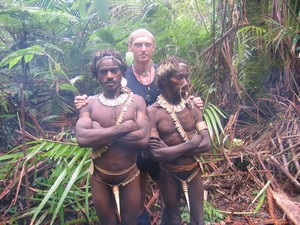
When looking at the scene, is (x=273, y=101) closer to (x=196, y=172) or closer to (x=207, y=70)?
(x=207, y=70)

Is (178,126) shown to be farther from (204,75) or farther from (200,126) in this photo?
(204,75)

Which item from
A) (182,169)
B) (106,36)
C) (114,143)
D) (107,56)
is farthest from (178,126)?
(106,36)

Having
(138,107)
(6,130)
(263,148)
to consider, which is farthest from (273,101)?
(6,130)

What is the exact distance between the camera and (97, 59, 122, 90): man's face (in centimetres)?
210

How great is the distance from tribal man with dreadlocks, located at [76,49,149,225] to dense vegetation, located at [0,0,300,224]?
1.10m

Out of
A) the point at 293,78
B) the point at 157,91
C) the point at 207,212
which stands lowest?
the point at 207,212

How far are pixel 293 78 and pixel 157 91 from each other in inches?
87.3

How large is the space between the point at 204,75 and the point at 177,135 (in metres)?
2.05

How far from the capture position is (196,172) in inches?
88.9

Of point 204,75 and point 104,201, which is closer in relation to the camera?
point 104,201

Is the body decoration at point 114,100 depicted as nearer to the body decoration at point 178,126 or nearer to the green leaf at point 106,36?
the body decoration at point 178,126

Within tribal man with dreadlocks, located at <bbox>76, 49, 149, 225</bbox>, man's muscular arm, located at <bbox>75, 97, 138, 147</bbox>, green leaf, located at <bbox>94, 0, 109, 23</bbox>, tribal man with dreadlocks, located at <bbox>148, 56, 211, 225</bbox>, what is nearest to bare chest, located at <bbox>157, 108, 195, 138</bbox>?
tribal man with dreadlocks, located at <bbox>148, 56, 211, 225</bbox>

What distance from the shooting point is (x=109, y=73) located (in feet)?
6.88

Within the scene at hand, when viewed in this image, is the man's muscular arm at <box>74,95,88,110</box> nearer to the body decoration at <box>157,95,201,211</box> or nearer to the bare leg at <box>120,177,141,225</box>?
the body decoration at <box>157,95,201,211</box>
